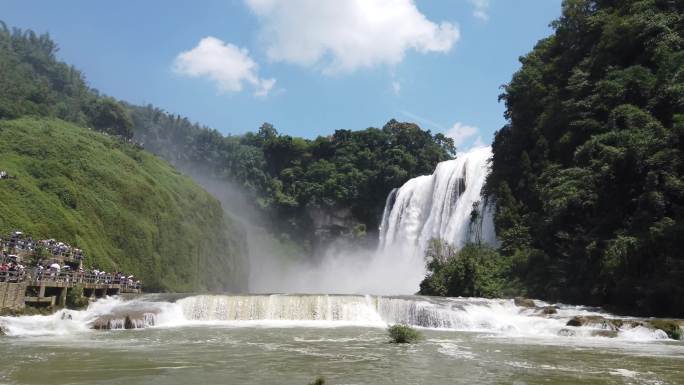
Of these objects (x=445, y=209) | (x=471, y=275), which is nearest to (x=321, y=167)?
(x=445, y=209)

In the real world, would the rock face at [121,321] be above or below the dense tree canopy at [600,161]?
below

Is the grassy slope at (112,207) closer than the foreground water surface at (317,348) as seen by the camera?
No

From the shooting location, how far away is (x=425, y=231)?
5088 cm

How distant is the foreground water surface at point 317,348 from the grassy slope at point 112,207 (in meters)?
9.16

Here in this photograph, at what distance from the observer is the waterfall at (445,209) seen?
44406 millimetres

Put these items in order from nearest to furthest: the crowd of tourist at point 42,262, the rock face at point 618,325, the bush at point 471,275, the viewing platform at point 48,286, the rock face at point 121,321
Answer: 1. the rock face at point 618,325
2. the viewing platform at point 48,286
3. the rock face at point 121,321
4. the crowd of tourist at point 42,262
5. the bush at point 471,275

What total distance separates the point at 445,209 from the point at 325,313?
79.0 feet

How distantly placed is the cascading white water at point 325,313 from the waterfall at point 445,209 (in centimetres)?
1666

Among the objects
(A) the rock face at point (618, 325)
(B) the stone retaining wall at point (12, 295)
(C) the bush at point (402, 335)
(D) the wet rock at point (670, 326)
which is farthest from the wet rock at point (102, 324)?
(D) the wet rock at point (670, 326)

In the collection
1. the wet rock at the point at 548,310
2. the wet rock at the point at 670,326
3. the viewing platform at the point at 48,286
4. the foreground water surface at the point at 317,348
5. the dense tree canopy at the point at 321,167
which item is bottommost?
the foreground water surface at the point at 317,348

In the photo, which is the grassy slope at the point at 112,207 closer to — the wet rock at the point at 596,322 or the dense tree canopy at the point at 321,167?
the dense tree canopy at the point at 321,167

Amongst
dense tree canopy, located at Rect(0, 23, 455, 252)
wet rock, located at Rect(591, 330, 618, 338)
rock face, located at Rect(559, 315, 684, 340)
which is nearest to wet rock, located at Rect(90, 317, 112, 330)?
rock face, located at Rect(559, 315, 684, 340)

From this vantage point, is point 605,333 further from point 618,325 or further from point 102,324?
point 102,324

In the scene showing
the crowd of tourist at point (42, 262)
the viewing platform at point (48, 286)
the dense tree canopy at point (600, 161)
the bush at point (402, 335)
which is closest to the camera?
the bush at point (402, 335)
